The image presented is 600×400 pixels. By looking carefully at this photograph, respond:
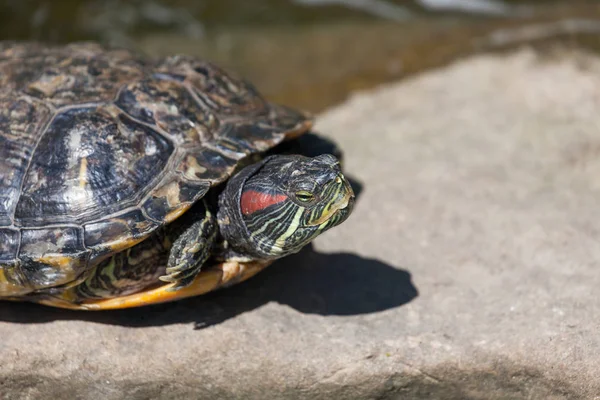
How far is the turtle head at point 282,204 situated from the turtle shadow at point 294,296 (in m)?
0.40

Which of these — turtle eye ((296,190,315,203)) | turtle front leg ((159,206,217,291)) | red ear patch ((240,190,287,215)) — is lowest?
turtle front leg ((159,206,217,291))

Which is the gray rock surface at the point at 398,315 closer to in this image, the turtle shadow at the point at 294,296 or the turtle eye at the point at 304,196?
the turtle shadow at the point at 294,296

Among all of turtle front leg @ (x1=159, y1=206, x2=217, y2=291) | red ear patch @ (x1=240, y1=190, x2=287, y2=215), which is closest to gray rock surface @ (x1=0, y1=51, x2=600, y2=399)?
turtle front leg @ (x1=159, y1=206, x2=217, y2=291)

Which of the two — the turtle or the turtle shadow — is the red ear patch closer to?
the turtle

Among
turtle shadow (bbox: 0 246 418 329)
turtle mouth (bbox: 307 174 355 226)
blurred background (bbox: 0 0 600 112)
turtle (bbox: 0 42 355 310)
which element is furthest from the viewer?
blurred background (bbox: 0 0 600 112)

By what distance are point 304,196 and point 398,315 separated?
102 centimetres

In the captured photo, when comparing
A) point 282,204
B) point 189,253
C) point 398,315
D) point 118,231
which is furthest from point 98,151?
point 398,315

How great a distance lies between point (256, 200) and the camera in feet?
12.2

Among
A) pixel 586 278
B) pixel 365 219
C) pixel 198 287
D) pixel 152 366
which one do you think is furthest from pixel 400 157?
pixel 152 366

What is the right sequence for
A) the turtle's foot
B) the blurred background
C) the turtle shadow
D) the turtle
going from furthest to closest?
the blurred background < the turtle shadow < the turtle's foot < the turtle

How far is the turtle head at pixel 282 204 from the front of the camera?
352 cm

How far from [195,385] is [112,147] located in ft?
4.66

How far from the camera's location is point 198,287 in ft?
12.6

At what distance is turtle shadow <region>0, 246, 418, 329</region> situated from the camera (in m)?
3.99
